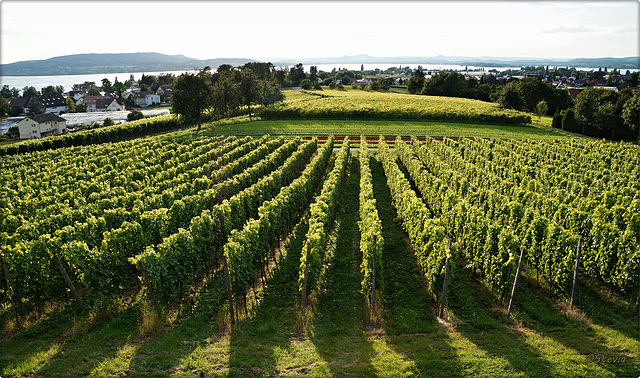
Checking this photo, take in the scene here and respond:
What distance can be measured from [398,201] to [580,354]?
10830 mm

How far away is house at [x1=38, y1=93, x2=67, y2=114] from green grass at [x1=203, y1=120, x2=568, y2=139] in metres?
82.5

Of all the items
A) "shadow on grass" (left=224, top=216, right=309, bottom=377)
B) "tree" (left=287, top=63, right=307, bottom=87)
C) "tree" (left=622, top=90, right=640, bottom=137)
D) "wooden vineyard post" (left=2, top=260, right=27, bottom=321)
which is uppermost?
"tree" (left=287, top=63, right=307, bottom=87)

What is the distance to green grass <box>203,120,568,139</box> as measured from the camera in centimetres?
5028

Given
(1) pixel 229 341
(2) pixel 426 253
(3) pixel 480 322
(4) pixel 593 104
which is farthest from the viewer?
(4) pixel 593 104

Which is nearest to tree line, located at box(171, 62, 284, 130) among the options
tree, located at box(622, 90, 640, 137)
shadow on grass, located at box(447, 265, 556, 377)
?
shadow on grass, located at box(447, 265, 556, 377)

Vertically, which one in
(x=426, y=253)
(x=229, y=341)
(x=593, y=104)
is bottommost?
(x=229, y=341)

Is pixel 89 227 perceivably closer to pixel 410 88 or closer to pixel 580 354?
pixel 580 354

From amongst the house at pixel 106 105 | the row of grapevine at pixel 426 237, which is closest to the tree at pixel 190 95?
the row of grapevine at pixel 426 237

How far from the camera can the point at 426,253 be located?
12.8 m

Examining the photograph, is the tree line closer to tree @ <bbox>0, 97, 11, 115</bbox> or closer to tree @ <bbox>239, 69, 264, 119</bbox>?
tree @ <bbox>239, 69, 264, 119</bbox>

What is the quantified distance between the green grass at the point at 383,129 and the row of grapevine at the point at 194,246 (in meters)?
33.4

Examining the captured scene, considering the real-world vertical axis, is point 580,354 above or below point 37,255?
below

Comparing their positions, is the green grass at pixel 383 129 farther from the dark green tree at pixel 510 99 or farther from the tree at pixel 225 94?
the dark green tree at pixel 510 99

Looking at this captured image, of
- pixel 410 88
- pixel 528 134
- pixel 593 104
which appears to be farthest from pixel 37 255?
pixel 410 88
